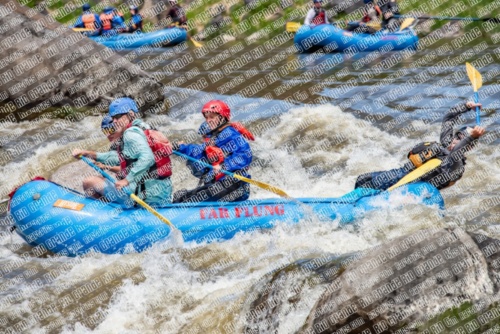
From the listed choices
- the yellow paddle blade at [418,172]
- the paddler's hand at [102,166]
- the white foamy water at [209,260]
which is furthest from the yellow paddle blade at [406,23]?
the paddler's hand at [102,166]

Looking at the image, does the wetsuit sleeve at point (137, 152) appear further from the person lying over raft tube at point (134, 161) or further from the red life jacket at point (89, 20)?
the red life jacket at point (89, 20)

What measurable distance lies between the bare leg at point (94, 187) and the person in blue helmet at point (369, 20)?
33.8 ft

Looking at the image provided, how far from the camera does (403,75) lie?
13.3m

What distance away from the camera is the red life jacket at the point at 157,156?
20.8ft

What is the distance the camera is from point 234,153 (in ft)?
21.6

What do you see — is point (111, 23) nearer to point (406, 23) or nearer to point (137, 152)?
point (406, 23)

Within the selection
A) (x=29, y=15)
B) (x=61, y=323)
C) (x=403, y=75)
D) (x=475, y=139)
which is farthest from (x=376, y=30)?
(x=61, y=323)

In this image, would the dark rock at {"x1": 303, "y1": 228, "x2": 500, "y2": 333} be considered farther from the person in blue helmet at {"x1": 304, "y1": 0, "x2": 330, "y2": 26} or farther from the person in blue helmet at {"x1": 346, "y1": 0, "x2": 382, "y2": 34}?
the person in blue helmet at {"x1": 304, "y1": 0, "x2": 330, "y2": 26}

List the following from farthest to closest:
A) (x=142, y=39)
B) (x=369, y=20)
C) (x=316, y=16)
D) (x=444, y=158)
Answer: (x=142, y=39) → (x=316, y=16) → (x=369, y=20) → (x=444, y=158)

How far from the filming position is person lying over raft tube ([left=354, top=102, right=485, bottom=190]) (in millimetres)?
6836

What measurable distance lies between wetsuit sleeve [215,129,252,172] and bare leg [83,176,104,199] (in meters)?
1.29

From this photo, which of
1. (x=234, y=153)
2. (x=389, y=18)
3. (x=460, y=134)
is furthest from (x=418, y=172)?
(x=389, y=18)

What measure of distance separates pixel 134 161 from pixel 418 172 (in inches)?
112

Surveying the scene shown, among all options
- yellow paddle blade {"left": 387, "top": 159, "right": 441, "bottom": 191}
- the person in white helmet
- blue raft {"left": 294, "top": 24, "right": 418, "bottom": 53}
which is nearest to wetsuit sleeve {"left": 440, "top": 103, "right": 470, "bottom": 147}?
yellow paddle blade {"left": 387, "top": 159, "right": 441, "bottom": 191}
